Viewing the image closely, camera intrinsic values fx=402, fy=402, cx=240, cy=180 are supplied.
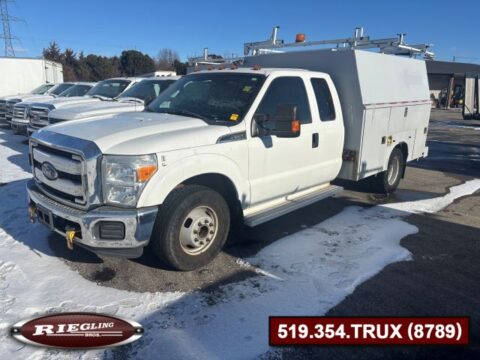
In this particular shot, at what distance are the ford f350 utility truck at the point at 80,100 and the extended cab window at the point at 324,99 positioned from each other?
6.56m

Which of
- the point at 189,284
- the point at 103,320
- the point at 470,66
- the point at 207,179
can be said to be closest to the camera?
the point at 103,320

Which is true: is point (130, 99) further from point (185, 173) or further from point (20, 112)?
point (185, 173)

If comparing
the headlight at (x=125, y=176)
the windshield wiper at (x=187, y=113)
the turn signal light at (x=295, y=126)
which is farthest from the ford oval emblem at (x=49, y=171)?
the turn signal light at (x=295, y=126)

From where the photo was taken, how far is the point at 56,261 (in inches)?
166

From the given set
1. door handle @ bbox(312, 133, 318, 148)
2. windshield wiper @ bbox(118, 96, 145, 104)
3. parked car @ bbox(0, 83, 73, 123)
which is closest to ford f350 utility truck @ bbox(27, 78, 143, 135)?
windshield wiper @ bbox(118, 96, 145, 104)

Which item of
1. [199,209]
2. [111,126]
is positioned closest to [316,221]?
[199,209]

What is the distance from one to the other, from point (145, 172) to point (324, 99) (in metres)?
2.97

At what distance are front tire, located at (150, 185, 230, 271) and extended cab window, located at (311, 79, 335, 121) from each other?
2.06m

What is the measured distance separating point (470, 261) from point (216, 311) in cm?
306

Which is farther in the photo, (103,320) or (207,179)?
(207,179)

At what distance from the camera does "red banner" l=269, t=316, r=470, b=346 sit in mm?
3154

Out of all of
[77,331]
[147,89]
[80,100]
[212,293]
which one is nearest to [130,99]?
[147,89]

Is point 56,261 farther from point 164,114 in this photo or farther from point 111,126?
point 164,114

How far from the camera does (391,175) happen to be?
7289 millimetres
